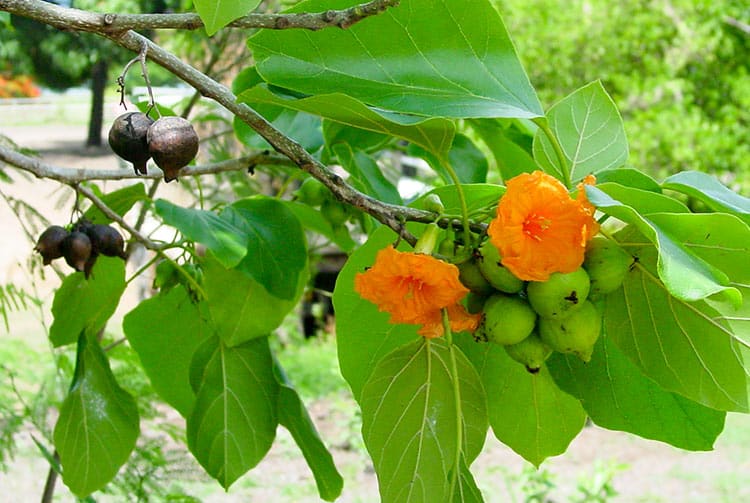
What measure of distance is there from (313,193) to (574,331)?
22.4 inches

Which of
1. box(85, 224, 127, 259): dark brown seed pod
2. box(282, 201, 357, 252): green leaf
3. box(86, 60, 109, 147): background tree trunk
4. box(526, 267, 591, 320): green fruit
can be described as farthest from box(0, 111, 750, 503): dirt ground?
box(526, 267, 591, 320): green fruit

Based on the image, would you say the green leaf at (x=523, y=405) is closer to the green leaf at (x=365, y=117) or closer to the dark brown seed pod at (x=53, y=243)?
the green leaf at (x=365, y=117)

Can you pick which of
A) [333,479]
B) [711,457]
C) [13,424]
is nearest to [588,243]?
[333,479]

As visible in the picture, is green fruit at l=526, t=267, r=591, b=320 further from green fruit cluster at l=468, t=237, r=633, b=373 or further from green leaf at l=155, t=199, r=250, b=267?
green leaf at l=155, t=199, r=250, b=267

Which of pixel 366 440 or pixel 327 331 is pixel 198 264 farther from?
pixel 327 331

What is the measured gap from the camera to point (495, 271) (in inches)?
25.2

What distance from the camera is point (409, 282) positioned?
0.65 m

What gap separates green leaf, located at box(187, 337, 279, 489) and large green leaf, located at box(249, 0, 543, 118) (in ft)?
1.48

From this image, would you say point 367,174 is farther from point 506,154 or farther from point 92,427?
point 92,427

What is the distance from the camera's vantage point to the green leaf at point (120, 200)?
1123 millimetres

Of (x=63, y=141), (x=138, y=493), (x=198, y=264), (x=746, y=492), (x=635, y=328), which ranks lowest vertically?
(x=63, y=141)

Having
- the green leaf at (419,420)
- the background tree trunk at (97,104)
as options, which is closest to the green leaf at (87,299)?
the green leaf at (419,420)

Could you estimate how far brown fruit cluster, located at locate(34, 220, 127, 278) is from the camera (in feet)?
3.06

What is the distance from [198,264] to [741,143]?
218 inches
